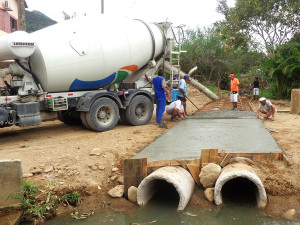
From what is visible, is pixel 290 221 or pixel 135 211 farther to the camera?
pixel 135 211

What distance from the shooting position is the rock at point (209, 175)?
14.5 ft

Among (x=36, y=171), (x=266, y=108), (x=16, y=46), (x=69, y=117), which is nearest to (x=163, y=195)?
(x=36, y=171)

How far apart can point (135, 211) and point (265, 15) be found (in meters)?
17.1

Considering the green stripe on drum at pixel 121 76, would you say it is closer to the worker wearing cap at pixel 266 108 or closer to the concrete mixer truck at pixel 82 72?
the concrete mixer truck at pixel 82 72

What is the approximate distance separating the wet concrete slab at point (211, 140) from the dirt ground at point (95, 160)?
15.0 inches

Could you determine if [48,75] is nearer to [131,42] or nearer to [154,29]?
[131,42]

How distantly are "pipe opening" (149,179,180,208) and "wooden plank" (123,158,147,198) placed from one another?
0.21 meters

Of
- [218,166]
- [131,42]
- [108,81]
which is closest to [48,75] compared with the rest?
[108,81]

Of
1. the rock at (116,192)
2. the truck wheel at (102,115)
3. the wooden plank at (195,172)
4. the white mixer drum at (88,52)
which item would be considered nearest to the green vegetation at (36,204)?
the rock at (116,192)

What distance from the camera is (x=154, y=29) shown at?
30.8 feet

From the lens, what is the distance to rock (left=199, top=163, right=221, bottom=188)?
4.43 meters

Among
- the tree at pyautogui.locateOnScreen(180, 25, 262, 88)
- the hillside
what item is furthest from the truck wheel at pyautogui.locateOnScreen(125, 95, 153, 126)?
the hillside

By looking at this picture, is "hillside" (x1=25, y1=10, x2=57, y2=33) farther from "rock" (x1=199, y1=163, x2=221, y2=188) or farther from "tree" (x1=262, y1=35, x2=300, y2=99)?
"rock" (x1=199, y1=163, x2=221, y2=188)

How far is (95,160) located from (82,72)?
113 inches
